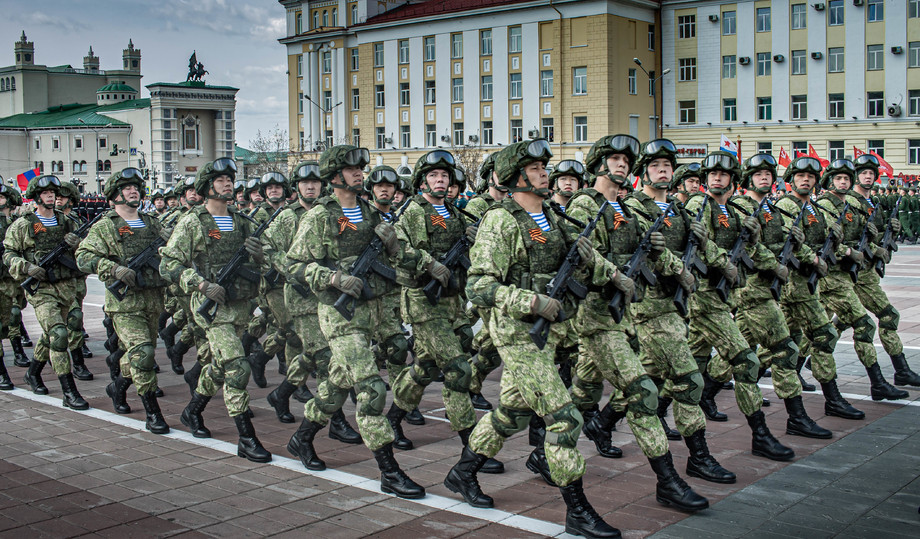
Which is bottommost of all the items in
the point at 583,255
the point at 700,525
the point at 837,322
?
the point at 700,525

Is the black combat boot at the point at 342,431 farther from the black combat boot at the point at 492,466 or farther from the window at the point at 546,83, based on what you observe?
the window at the point at 546,83

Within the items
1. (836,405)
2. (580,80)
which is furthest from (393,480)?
(580,80)

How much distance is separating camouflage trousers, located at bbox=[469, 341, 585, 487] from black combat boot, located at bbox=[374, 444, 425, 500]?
679 mm

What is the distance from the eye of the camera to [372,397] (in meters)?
6.60

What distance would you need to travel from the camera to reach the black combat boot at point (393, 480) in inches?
256

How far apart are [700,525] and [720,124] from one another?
167 feet

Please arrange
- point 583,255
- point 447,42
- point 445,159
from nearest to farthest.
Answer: point 583,255, point 445,159, point 447,42

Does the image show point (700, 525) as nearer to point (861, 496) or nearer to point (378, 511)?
point (861, 496)

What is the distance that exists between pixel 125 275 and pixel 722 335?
5.07 meters

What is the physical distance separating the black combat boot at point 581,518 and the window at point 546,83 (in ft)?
169

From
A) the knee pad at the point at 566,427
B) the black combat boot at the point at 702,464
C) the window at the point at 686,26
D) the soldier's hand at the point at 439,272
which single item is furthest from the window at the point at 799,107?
the knee pad at the point at 566,427

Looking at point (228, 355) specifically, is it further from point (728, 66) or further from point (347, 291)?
point (728, 66)

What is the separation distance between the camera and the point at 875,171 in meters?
10.3

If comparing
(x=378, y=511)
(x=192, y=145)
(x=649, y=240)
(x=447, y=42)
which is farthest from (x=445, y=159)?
(x=192, y=145)
